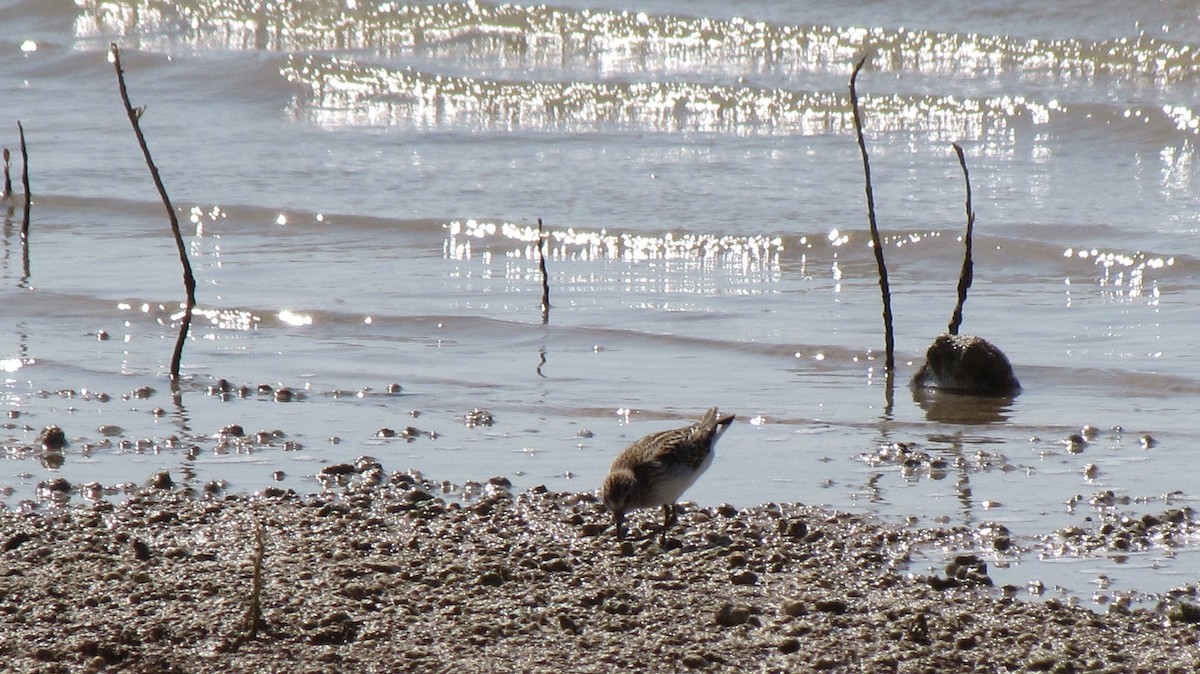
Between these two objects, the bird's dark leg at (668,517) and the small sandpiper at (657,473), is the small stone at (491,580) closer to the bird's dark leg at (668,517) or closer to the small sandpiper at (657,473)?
the small sandpiper at (657,473)

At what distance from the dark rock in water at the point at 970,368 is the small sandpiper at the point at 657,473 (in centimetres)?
310

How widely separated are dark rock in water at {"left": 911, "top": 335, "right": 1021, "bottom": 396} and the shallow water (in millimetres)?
209

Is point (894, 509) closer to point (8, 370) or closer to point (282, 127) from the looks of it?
point (8, 370)

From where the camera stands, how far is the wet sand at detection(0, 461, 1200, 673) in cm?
534

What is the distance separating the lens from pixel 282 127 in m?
20.5

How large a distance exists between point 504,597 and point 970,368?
4.56 meters

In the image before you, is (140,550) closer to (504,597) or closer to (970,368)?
(504,597)

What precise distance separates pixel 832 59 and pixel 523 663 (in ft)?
60.1

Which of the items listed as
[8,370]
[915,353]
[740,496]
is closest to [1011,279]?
[915,353]

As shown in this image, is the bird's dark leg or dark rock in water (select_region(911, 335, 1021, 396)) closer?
the bird's dark leg

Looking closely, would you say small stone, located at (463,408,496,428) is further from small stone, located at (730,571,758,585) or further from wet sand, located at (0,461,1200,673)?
small stone, located at (730,571,758,585)

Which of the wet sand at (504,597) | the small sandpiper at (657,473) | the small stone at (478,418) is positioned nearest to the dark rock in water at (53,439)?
the wet sand at (504,597)

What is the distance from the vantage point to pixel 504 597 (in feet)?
19.4

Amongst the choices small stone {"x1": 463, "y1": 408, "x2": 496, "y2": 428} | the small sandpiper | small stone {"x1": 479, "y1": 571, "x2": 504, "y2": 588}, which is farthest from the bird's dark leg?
small stone {"x1": 463, "y1": 408, "x2": 496, "y2": 428}
